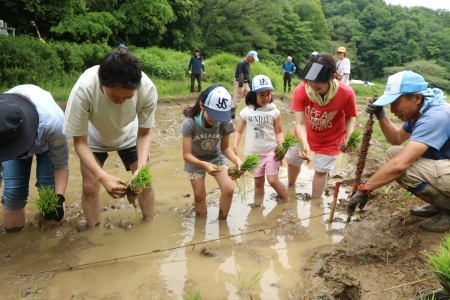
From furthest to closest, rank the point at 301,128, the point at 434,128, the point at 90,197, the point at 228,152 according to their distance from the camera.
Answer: the point at 301,128 → the point at 228,152 → the point at 90,197 → the point at 434,128

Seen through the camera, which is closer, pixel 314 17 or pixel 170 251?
pixel 170 251

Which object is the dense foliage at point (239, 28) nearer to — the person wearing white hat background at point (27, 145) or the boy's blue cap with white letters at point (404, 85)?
the person wearing white hat background at point (27, 145)

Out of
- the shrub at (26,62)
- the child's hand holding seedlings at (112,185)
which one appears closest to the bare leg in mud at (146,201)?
the child's hand holding seedlings at (112,185)

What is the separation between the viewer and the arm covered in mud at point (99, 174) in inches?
112

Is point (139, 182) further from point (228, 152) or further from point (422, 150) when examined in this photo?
point (422, 150)

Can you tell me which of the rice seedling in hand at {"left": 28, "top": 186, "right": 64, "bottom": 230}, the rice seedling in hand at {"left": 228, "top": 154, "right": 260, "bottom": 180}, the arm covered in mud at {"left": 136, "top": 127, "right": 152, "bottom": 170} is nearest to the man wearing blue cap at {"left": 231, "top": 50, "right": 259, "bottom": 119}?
the rice seedling in hand at {"left": 228, "top": 154, "right": 260, "bottom": 180}

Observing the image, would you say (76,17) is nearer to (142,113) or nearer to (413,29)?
(142,113)

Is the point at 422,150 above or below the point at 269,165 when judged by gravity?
above

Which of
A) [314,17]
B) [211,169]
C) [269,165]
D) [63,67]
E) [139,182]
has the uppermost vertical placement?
[139,182]

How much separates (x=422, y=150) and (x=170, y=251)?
2263 millimetres

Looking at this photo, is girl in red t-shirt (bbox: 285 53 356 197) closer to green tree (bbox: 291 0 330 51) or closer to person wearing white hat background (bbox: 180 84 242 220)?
person wearing white hat background (bbox: 180 84 242 220)

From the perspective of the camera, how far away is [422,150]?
273cm

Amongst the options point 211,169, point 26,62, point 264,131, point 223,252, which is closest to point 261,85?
point 264,131

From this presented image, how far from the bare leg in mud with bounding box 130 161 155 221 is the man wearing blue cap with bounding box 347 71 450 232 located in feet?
6.67
